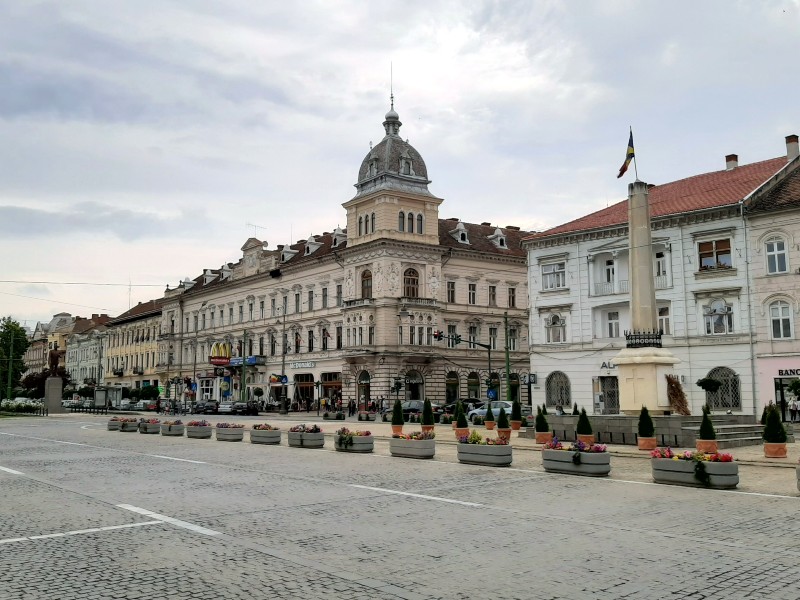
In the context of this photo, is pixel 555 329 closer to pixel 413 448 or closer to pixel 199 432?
pixel 199 432

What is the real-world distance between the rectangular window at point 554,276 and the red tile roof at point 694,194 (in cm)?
195

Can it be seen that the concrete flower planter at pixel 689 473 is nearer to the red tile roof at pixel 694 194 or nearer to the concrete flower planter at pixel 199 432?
the concrete flower planter at pixel 199 432

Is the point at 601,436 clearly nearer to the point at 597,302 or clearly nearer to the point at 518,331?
the point at 597,302

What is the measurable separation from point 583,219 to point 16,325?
275 ft

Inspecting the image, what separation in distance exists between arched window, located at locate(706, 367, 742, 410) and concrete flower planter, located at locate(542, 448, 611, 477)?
25055mm

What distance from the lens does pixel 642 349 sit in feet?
86.7

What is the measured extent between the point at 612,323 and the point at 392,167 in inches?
1107

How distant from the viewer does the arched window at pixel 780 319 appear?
127 ft

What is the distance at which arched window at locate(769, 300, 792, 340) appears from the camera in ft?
127

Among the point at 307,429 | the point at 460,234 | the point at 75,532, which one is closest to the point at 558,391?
the point at 307,429

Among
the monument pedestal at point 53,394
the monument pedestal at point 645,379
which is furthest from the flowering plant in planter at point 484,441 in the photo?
the monument pedestal at point 53,394

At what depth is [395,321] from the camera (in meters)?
64.2

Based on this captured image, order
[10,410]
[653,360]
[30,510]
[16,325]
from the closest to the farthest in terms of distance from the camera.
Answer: [30,510] < [653,360] < [10,410] < [16,325]

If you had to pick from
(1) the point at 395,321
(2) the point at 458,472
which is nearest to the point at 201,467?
(2) the point at 458,472
